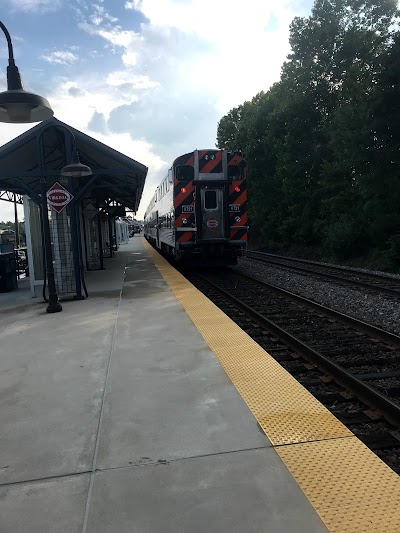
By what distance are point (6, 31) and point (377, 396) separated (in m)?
6.66

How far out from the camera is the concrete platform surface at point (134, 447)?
228cm

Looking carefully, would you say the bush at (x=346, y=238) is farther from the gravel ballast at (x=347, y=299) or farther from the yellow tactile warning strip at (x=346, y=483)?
the yellow tactile warning strip at (x=346, y=483)

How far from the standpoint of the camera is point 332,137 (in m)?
21.9

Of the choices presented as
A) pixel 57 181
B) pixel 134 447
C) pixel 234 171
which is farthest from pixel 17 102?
pixel 234 171

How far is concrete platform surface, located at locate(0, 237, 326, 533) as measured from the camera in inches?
89.7

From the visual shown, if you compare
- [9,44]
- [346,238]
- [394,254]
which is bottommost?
[394,254]

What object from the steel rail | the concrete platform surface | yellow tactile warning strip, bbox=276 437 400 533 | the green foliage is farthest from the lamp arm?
the green foliage

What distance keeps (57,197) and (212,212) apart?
6.28 meters

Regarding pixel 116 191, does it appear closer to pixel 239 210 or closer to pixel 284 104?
pixel 239 210

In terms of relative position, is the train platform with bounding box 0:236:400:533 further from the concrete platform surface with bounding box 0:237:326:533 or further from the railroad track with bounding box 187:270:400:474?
the railroad track with bounding box 187:270:400:474

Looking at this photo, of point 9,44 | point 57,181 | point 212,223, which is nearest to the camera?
point 9,44

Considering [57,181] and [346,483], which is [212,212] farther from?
[346,483]

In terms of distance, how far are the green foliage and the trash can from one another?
49.6 feet

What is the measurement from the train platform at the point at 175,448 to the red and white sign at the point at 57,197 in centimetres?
389
